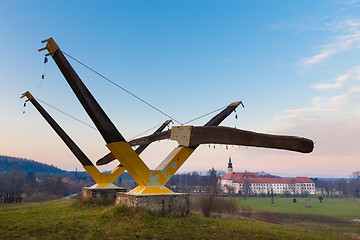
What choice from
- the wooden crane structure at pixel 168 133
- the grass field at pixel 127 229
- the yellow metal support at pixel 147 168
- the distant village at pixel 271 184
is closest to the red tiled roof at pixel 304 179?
the distant village at pixel 271 184

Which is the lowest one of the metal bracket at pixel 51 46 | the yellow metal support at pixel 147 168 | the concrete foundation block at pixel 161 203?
the concrete foundation block at pixel 161 203

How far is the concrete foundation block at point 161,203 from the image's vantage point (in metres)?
11.9

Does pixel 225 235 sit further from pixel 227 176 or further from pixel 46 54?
pixel 227 176

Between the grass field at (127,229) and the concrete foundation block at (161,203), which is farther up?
the concrete foundation block at (161,203)

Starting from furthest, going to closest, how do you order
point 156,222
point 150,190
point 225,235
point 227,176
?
point 227,176, point 150,190, point 156,222, point 225,235

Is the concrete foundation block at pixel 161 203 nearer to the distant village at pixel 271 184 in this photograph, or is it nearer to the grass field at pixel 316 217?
the grass field at pixel 316 217

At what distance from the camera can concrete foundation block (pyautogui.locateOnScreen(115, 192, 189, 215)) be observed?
11.9 metres

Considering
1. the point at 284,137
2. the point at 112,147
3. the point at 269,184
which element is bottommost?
the point at 269,184

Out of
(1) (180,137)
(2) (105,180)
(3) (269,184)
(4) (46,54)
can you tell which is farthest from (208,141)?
(3) (269,184)

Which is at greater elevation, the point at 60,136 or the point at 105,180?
the point at 60,136

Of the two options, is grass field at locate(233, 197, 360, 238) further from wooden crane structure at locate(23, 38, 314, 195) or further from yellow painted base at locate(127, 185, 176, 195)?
yellow painted base at locate(127, 185, 176, 195)

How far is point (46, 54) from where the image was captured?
11781mm

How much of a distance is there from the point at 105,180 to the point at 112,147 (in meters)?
12.3

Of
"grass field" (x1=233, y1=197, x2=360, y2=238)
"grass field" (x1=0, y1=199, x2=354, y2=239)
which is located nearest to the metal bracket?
"grass field" (x1=0, y1=199, x2=354, y2=239)
